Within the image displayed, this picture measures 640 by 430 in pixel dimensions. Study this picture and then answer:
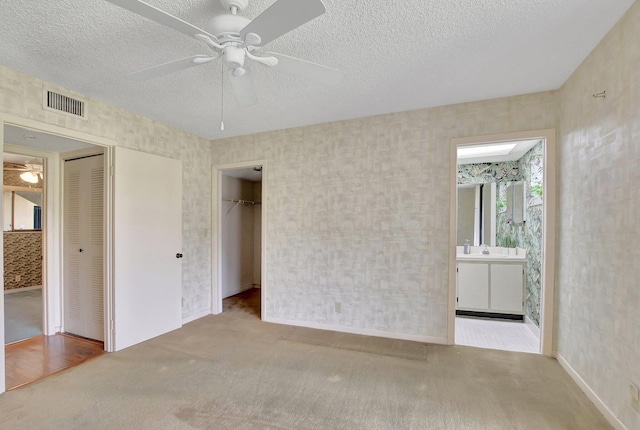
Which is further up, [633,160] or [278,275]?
[633,160]

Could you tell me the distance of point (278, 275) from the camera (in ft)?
12.2

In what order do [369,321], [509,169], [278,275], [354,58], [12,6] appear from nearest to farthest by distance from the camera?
[12,6] → [354,58] → [369,321] → [278,275] → [509,169]

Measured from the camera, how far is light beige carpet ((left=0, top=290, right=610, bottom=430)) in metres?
1.88

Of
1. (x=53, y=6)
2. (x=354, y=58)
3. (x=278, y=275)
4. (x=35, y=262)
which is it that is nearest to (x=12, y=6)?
(x=53, y=6)

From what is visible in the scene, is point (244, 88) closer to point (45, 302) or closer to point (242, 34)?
point (242, 34)

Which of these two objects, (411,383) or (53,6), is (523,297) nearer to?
(411,383)

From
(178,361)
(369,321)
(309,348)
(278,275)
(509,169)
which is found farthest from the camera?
(509,169)

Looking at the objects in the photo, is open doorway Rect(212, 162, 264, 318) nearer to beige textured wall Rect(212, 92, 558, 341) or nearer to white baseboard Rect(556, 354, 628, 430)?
beige textured wall Rect(212, 92, 558, 341)

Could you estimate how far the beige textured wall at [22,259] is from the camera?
5137 mm

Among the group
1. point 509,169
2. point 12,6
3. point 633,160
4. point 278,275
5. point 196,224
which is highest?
point 12,6

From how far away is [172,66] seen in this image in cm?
169

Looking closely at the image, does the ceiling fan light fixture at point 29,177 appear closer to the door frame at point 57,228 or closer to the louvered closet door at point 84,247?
the door frame at point 57,228

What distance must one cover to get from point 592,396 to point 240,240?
4.87m

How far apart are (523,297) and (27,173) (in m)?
8.42
